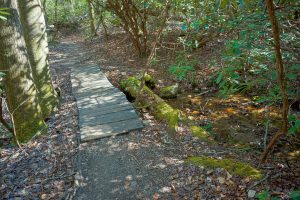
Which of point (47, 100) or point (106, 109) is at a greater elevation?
point (47, 100)

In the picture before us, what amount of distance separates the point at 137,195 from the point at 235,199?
1.16 m

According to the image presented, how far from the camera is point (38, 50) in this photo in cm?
591

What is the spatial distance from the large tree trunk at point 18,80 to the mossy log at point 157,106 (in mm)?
2076

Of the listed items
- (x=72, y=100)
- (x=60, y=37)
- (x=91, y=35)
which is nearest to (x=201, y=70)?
(x=72, y=100)

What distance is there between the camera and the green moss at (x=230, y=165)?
3.62 m

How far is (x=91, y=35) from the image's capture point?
51.1 ft

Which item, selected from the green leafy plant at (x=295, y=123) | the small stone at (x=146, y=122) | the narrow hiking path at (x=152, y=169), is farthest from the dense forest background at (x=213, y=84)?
the small stone at (x=146, y=122)

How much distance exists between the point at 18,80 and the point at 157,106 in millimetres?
2581

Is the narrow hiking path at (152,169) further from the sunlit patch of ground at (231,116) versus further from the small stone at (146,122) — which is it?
the sunlit patch of ground at (231,116)

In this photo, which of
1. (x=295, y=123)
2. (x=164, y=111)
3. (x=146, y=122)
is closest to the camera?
(x=295, y=123)

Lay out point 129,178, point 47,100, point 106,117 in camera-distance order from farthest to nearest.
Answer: point 47,100
point 106,117
point 129,178

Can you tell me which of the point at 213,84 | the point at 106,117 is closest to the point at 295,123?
the point at 106,117

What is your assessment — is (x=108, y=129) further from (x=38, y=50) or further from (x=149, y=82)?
(x=149, y=82)

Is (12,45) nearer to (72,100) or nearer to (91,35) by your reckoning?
(72,100)
